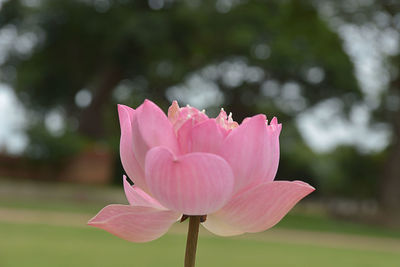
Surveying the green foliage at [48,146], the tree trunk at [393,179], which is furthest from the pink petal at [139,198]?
the tree trunk at [393,179]

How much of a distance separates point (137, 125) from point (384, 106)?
17270 mm

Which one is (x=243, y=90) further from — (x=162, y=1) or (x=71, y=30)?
(x=71, y=30)

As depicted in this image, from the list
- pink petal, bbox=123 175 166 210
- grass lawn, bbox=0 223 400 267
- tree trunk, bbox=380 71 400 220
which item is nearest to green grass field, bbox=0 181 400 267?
grass lawn, bbox=0 223 400 267

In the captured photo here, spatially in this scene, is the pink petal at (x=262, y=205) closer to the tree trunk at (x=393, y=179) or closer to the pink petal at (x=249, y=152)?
the pink petal at (x=249, y=152)

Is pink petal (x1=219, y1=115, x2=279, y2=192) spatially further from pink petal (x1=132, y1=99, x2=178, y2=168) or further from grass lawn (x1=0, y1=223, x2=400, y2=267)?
grass lawn (x1=0, y1=223, x2=400, y2=267)

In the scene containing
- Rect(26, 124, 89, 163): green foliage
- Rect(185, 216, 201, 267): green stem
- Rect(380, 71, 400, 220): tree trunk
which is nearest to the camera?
Rect(185, 216, 201, 267): green stem

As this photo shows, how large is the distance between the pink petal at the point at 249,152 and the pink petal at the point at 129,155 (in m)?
0.06

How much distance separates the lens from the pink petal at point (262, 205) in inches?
13.3

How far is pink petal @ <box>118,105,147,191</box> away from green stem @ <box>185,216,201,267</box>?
48 millimetres

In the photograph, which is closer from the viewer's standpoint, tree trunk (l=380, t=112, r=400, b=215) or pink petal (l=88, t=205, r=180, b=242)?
pink petal (l=88, t=205, r=180, b=242)

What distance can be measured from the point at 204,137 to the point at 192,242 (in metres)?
0.06

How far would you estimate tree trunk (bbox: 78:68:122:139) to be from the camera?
16125mm

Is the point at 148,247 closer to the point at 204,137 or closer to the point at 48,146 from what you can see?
the point at 204,137

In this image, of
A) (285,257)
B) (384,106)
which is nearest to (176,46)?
(384,106)
